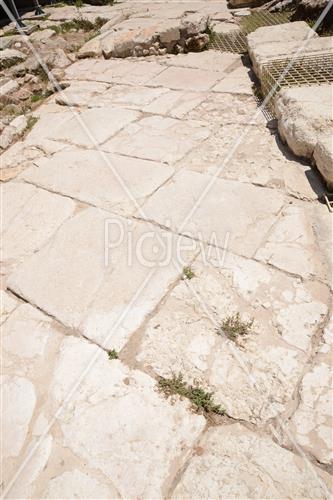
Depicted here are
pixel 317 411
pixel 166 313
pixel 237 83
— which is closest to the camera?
pixel 317 411

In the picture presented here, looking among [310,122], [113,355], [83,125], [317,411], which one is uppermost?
[83,125]

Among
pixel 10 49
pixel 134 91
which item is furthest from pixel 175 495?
pixel 10 49

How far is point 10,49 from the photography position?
235 inches

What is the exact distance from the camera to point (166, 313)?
2.05 meters

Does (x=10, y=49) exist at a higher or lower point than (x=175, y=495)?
higher

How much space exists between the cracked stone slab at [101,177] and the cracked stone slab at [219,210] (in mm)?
183

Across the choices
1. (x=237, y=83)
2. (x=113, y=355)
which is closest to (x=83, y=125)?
(x=237, y=83)

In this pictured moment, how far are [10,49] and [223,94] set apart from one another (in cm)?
411

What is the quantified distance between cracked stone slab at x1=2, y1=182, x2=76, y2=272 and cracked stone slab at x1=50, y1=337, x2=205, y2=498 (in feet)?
3.58

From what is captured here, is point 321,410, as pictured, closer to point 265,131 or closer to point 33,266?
point 33,266

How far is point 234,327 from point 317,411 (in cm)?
54

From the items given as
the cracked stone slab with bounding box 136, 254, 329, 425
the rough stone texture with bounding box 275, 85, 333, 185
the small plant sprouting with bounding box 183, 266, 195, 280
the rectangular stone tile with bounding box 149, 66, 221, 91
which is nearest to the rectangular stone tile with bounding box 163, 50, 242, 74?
the rectangular stone tile with bounding box 149, 66, 221, 91

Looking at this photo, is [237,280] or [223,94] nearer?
[237,280]

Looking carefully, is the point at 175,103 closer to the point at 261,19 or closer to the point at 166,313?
the point at 166,313
